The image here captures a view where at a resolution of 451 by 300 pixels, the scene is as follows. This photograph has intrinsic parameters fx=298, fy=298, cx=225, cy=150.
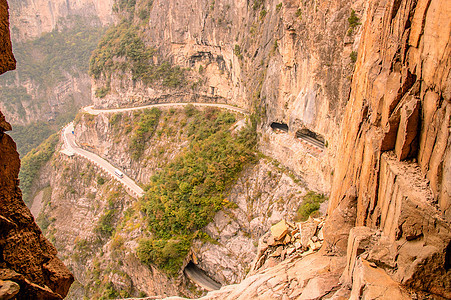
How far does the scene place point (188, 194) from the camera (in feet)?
110

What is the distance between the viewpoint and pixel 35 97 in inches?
3743

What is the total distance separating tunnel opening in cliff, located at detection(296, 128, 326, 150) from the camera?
84.0ft

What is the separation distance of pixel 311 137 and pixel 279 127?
5561mm

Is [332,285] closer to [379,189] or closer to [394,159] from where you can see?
[379,189]

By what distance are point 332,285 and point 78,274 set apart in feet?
144

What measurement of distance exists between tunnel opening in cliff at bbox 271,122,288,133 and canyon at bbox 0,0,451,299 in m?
0.11

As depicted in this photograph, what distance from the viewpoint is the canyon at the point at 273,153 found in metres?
6.73

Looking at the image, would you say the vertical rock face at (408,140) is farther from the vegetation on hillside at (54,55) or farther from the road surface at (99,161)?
the vegetation on hillside at (54,55)

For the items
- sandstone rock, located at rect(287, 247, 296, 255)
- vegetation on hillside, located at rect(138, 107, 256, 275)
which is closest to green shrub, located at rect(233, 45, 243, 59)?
vegetation on hillside, located at rect(138, 107, 256, 275)

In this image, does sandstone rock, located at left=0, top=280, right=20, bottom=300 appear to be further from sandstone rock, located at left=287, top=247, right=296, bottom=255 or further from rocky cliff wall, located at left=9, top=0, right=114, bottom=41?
rocky cliff wall, located at left=9, top=0, right=114, bottom=41

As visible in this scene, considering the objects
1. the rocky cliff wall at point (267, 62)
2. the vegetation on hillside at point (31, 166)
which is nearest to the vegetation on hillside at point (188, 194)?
the rocky cliff wall at point (267, 62)

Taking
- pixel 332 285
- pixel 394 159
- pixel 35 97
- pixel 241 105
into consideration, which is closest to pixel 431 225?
pixel 394 159

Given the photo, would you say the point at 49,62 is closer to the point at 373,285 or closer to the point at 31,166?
the point at 31,166

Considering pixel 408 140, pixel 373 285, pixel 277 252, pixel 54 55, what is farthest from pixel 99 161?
pixel 54 55
